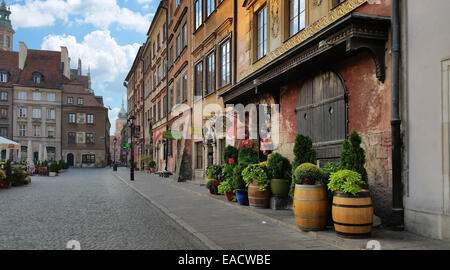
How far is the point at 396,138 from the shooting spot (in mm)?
7059

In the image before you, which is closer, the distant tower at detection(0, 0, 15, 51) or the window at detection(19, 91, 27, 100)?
the window at detection(19, 91, 27, 100)

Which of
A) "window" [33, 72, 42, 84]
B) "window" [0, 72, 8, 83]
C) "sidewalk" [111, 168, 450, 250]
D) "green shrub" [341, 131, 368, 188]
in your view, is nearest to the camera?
"sidewalk" [111, 168, 450, 250]

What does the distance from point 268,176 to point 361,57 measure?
367 centimetres

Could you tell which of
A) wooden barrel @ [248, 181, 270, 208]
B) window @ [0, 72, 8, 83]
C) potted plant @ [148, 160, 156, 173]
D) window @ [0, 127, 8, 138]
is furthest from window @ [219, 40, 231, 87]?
window @ [0, 72, 8, 83]

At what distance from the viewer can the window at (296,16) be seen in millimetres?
11060

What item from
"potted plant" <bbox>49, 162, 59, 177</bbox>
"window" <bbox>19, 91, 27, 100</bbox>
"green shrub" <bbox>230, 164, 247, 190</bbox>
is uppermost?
"window" <bbox>19, 91, 27, 100</bbox>

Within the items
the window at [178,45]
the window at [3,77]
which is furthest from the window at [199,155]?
the window at [3,77]

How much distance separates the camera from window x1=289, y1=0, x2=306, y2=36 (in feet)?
36.3

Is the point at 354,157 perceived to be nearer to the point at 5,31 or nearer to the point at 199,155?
the point at 199,155

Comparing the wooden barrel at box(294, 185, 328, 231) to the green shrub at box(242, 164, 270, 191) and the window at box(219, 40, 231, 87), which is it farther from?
the window at box(219, 40, 231, 87)

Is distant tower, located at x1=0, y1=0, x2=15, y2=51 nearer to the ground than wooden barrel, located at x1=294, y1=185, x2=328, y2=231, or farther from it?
farther from it

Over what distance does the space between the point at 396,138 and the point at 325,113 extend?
282cm
